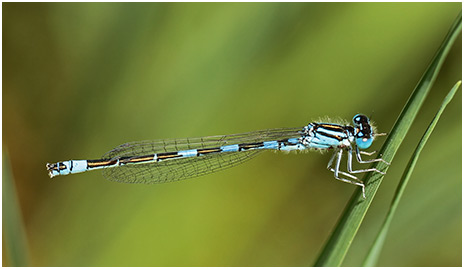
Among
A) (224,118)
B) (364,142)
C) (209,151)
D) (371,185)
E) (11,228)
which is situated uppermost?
(224,118)

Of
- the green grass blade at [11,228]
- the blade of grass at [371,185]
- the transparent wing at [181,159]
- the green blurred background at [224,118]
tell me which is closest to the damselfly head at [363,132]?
the green blurred background at [224,118]

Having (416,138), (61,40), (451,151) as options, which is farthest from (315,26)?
(61,40)

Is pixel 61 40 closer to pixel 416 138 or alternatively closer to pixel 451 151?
pixel 416 138

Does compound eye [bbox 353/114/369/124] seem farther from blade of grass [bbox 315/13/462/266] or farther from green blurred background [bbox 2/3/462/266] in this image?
blade of grass [bbox 315/13/462/266]

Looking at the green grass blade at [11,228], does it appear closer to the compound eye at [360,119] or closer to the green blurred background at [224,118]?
the green blurred background at [224,118]

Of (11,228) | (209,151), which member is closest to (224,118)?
(209,151)

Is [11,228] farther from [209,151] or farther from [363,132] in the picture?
[363,132]

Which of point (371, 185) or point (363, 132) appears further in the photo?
point (363, 132)
